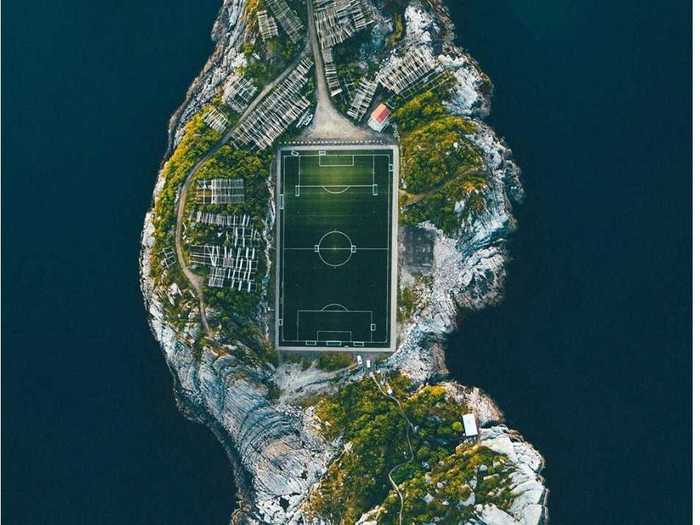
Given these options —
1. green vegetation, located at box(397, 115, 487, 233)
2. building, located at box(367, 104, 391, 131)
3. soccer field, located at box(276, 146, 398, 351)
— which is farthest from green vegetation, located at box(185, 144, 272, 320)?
green vegetation, located at box(397, 115, 487, 233)

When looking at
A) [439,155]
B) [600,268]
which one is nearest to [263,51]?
[439,155]

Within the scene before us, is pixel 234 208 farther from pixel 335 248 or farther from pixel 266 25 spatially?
pixel 266 25

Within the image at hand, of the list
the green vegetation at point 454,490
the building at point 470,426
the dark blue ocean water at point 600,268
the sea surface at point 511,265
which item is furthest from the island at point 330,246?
the sea surface at point 511,265

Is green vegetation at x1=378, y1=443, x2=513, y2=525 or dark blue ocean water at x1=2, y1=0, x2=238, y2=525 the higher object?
dark blue ocean water at x1=2, y1=0, x2=238, y2=525

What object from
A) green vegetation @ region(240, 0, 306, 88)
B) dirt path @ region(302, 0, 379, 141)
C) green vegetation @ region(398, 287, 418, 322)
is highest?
green vegetation @ region(240, 0, 306, 88)

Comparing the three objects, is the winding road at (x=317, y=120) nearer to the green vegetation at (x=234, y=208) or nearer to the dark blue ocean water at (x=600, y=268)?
the green vegetation at (x=234, y=208)

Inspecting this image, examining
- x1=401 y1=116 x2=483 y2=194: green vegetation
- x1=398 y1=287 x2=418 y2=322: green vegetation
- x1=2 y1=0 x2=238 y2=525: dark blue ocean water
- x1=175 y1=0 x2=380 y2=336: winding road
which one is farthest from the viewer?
x1=2 y1=0 x2=238 y2=525: dark blue ocean water

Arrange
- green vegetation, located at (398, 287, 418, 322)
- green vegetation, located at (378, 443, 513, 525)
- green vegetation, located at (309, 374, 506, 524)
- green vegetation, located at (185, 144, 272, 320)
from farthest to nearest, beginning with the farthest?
green vegetation, located at (398, 287, 418, 322)
green vegetation, located at (185, 144, 272, 320)
green vegetation, located at (309, 374, 506, 524)
green vegetation, located at (378, 443, 513, 525)

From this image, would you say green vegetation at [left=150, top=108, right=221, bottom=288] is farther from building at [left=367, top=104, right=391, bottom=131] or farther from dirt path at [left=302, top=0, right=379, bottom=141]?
building at [left=367, top=104, right=391, bottom=131]
